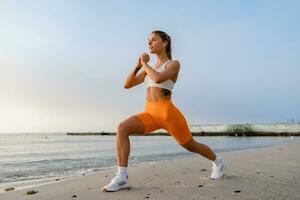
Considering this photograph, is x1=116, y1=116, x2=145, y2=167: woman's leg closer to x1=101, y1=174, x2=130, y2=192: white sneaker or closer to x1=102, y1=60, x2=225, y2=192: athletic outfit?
x1=102, y1=60, x2=225, y2=192: athletic outfit

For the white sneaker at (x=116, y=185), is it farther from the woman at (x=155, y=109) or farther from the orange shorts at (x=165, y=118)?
the orange shorts at (x=165, y=118)

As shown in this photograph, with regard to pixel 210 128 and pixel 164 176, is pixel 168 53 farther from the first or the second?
pixel 210 128

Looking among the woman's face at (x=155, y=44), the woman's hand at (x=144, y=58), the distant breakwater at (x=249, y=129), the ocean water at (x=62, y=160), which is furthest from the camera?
the distant breakwater at (x=249, y=129)

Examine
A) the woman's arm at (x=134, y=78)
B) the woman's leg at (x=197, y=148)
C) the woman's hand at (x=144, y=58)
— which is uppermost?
the woman's hand at (x=144, y=58)

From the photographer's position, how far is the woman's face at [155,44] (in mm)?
5062

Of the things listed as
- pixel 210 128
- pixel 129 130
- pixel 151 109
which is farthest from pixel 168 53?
pixel 210 128

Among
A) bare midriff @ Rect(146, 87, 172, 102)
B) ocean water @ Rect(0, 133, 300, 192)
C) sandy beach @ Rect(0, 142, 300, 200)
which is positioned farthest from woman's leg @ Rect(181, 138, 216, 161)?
ocean water @ Rect(0, 133, 300, 192)

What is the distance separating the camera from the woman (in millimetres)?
4762

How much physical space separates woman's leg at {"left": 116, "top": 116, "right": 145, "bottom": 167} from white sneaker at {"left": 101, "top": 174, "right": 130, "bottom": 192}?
182 millimetres

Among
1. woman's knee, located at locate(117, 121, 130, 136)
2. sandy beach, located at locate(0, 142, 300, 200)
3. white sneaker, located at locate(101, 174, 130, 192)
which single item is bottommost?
sandy beach, located at locate(0, 142, 300, 200)

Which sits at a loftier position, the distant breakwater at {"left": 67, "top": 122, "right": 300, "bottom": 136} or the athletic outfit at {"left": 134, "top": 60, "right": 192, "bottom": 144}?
the athletic outfit at {"left": 134, "top": 60, "right": 192, "bottom": 144}

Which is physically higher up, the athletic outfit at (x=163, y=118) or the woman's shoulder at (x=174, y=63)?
the woman's shoulder at (x=174, y=63)

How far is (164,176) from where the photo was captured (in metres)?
5.98

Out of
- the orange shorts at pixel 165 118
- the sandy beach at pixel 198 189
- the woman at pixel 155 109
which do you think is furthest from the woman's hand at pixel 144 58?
the sandy beach at pixel 198 189
